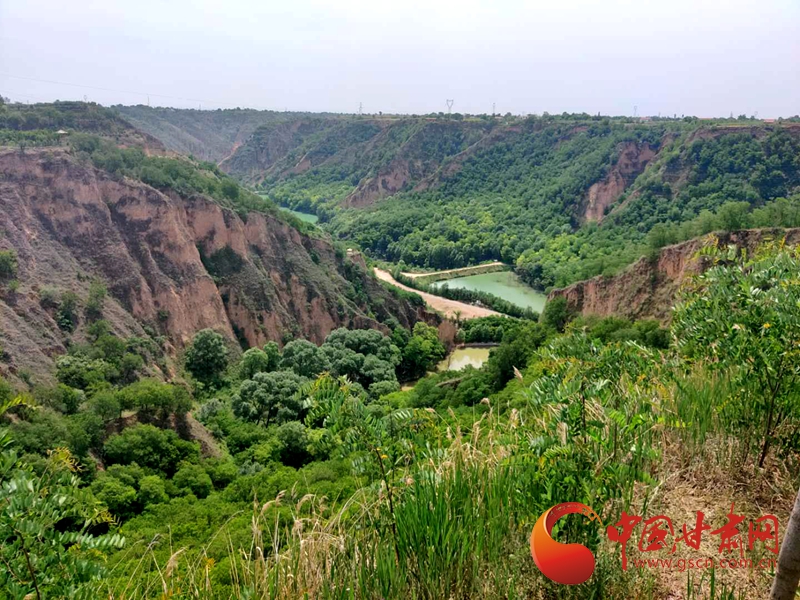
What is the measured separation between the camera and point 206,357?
32.3m

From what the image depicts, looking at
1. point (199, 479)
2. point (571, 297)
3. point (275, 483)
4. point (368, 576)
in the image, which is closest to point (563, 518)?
point (368, 576)

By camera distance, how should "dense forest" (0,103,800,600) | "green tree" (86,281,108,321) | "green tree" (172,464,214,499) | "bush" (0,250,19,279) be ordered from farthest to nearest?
"green tree" (86,281,108,321)
"bush" (0,250,19,279)
"green tree" (172,464,214,499)
"dense forest" (0,103,800,600)

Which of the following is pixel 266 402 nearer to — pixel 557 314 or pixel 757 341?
pixel 557 314

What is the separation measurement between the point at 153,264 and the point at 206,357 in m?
7.77

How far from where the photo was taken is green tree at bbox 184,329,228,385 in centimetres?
3219

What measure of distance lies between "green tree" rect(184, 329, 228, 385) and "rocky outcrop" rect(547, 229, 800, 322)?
71.8 feet

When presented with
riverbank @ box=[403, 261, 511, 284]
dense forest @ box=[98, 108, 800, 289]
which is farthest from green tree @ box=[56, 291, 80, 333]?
riverbank @ box=[403, 261, 511, 284]

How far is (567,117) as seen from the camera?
10250 centimetres

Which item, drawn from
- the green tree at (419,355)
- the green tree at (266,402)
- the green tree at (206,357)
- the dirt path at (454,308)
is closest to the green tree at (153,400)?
the green tree at (266,402)

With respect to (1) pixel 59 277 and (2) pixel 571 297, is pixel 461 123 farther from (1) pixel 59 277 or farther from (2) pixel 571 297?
(1) pixel 59 277

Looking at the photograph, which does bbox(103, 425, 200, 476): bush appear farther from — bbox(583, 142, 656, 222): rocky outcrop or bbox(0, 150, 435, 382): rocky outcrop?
bbox(583, 142, 656, 222): rocky outcrop

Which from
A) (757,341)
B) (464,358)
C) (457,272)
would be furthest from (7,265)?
(457,272)

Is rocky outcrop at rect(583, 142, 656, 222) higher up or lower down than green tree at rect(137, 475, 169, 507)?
higher up

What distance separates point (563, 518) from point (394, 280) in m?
57.6
